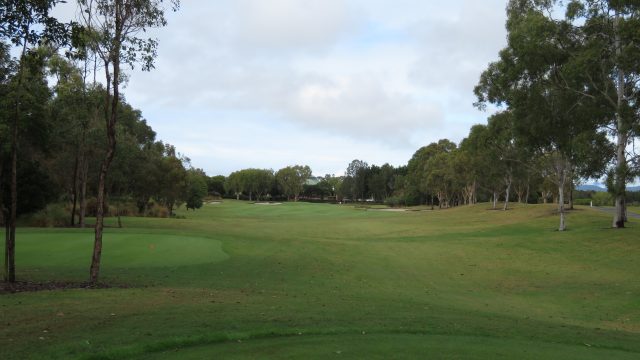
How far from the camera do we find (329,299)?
12.8m

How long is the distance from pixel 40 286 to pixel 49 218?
2880cm

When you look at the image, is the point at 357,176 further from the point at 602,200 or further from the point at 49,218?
the point at 49,218

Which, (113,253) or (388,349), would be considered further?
(113,253)

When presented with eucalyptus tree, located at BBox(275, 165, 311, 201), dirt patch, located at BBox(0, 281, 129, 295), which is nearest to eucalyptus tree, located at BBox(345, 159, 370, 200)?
eucalyptus tree, located at BBox(275, 165, 311, 201)

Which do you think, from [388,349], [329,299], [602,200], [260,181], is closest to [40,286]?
[329,299]

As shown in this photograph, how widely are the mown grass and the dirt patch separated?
0.76 meters

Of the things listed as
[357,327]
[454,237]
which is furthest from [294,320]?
[454,237]

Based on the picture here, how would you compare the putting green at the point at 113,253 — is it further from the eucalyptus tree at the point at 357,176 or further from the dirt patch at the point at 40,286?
the eucalyptus tree at the point at 357,176

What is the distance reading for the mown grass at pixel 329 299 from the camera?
736 centimetres

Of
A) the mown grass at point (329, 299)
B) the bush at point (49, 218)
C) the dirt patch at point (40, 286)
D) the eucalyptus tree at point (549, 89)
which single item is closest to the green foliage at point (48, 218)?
the bush at point (49, 218)

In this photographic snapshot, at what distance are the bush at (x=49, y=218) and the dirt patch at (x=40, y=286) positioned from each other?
26989 mm

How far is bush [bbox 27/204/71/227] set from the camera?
37531 millimetres

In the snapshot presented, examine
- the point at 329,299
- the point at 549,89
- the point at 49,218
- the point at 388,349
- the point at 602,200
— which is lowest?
the point at 329,299

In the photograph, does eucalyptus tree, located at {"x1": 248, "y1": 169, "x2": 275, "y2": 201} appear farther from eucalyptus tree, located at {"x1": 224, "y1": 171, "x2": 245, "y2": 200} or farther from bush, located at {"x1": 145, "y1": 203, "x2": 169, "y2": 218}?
bush, located at {"x1": 145, "y1": 203, "x2": 169, "y2": 218}
